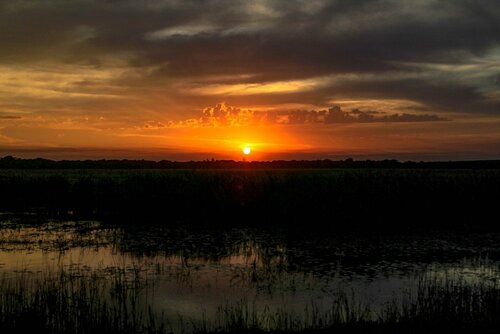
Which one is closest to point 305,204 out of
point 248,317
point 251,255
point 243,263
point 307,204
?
point 307,204

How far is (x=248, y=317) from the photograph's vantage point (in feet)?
30.1

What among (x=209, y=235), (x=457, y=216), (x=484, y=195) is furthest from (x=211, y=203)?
(x=484, y=195)

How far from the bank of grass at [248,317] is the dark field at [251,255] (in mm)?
35

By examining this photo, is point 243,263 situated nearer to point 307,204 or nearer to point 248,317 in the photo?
point 248,317

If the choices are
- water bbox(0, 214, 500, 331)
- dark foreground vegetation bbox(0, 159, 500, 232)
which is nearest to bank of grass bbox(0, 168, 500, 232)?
dark foreground vegetation bbox(0, 159, 500, 232)

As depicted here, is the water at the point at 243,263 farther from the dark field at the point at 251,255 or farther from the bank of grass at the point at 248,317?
the bank of grass at the point at 248,317

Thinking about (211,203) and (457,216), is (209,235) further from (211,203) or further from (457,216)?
(457,216)

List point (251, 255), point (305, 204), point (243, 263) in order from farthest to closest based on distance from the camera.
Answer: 1. point (305, 204)
2. point (251, 255)
3. point (243, 263)

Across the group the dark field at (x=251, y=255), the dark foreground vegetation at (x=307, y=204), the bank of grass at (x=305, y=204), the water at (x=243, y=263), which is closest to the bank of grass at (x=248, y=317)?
the dark field at (x=251, y=255)

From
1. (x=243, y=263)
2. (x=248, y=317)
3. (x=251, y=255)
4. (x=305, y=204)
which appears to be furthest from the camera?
(x=305, y=204)

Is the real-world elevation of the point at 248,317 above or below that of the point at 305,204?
below

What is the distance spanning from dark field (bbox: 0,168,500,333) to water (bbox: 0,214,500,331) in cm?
5

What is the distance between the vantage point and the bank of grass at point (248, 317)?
319 inches

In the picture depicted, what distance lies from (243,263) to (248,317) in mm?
5057
